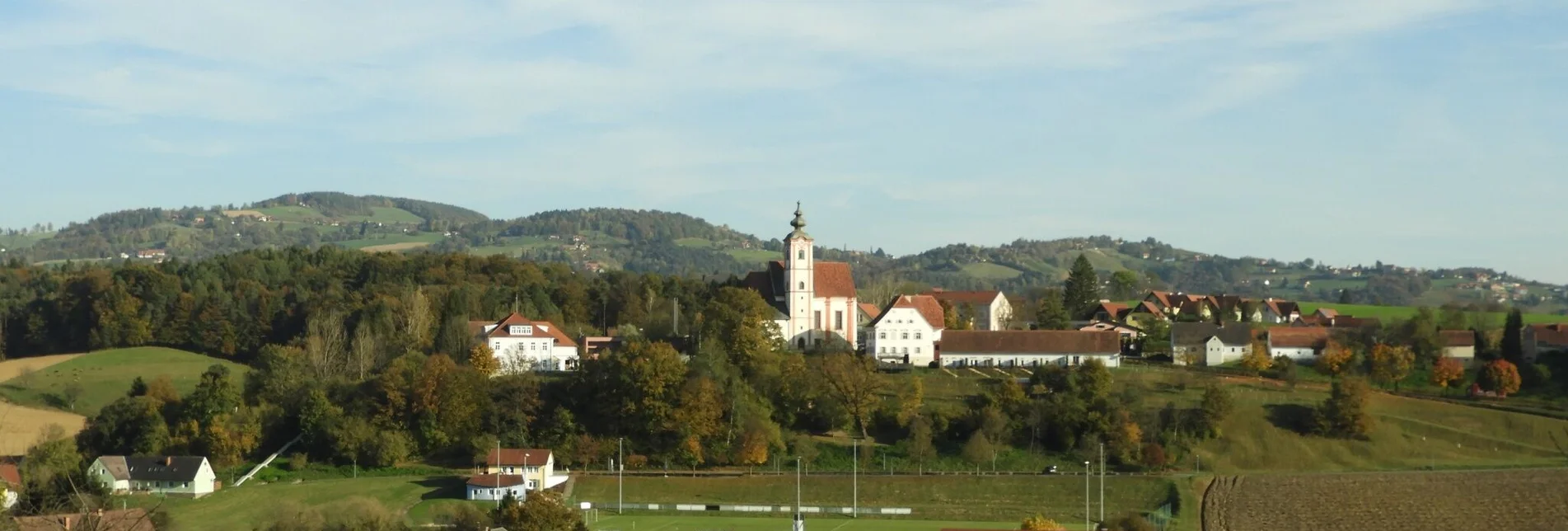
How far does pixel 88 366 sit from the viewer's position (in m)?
90.2

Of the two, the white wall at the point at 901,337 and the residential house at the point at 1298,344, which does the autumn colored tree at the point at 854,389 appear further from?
the residential house at the point at 1298,344

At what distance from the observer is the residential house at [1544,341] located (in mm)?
80938

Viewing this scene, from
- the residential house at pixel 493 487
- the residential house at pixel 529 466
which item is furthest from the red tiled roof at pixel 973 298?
the residential house at pixel 493 487

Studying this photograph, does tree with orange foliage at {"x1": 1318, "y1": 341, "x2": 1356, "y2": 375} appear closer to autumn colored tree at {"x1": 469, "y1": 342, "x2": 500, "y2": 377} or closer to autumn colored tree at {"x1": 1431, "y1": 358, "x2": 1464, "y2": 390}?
autumn colored tree at {"x1": 1431, "y1": 358, "x2": 1464, "y2": 390}

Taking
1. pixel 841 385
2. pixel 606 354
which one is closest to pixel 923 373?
pixel 841 385

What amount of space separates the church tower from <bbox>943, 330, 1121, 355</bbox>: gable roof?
6836 millimetres

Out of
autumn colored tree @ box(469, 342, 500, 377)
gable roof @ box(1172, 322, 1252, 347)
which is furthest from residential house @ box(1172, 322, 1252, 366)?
autumn colored tree @ box(469, 342, 500, 377)

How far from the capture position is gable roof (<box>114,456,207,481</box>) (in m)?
61.8

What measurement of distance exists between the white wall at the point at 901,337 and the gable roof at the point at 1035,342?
1.20m

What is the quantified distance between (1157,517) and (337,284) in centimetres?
6560

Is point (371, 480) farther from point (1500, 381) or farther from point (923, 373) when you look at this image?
point (1500, 381)

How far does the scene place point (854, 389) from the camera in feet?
225

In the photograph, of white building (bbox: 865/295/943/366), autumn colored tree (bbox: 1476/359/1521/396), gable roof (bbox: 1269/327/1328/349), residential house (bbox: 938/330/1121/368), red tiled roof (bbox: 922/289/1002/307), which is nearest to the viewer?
autumn colored tree (bbox: 1476/359/1521/396)

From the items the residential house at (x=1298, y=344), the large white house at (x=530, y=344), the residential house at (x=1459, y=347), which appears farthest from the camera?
the residential house at (x=1298, y=344)
